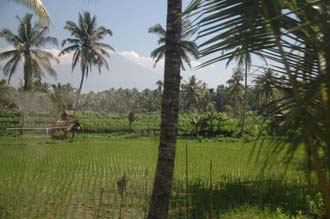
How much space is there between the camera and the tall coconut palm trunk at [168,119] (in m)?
3.52

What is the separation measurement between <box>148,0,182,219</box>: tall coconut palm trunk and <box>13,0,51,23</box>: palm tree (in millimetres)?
5576

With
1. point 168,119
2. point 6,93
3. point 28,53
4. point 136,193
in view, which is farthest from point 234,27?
point 6,93

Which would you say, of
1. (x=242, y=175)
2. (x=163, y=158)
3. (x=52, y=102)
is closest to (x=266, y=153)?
(x=163, y=158)

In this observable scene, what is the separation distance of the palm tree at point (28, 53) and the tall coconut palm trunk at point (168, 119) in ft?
76.8

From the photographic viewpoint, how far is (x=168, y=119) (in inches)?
138

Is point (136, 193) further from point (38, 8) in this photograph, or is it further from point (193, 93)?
point (193, 93)

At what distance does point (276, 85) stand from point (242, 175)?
26.6ft

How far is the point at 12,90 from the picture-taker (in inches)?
1371

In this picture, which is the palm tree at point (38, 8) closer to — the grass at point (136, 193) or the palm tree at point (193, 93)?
the grass at point (136, 193)

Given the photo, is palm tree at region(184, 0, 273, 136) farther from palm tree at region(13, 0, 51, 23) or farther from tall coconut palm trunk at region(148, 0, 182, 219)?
palm tree at region(13, 0, 51, 23)

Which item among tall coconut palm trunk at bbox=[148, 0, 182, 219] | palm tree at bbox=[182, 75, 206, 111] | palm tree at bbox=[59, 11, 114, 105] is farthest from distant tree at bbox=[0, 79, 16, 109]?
tall coconut palm trunk at bbox=[148, 0, 182, 219]

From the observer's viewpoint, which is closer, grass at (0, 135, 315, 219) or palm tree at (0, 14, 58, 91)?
grass at (0, 135, 315, 219)

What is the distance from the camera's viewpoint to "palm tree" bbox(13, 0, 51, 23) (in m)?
8.26

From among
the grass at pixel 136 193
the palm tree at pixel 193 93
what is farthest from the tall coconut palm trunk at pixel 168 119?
the palm tree at pixel 193 93
